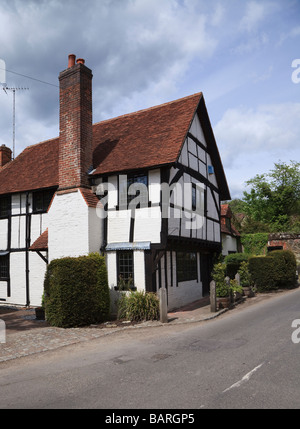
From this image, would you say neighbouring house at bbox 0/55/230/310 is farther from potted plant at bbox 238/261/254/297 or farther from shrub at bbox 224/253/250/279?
shrub at bbox 224/253/250/279

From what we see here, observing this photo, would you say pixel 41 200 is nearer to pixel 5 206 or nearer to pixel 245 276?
pixel 5 206

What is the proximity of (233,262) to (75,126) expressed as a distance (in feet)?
51.8

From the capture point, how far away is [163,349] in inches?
318

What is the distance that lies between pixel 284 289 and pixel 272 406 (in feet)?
52.5

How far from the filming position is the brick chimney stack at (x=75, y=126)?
13.9m

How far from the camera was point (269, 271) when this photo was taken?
18594 millimetres

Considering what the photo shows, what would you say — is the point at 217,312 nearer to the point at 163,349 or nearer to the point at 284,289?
the point at 163,349

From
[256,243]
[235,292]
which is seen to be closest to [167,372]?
[235,292]

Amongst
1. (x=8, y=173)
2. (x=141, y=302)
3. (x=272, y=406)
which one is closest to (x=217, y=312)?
(x=141, y=302)

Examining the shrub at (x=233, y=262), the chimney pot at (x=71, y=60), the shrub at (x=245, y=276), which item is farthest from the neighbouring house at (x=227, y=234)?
the chimney pot at (x=71, y=60)

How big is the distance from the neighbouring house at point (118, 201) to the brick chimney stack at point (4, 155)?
12.7 ft

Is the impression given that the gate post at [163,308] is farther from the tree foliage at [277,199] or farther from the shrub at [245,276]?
the tree foliage at [277,199]

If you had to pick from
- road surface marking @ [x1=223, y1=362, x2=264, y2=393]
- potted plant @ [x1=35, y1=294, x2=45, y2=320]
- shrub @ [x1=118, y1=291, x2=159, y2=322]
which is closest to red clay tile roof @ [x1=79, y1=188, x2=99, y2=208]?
shrub @ [x1=118, y1=291, x2=159, y2=322]

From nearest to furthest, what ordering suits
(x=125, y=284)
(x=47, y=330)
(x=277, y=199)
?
(x=47, y=330) < (x=125, y=284) < (x=277, y=199)
